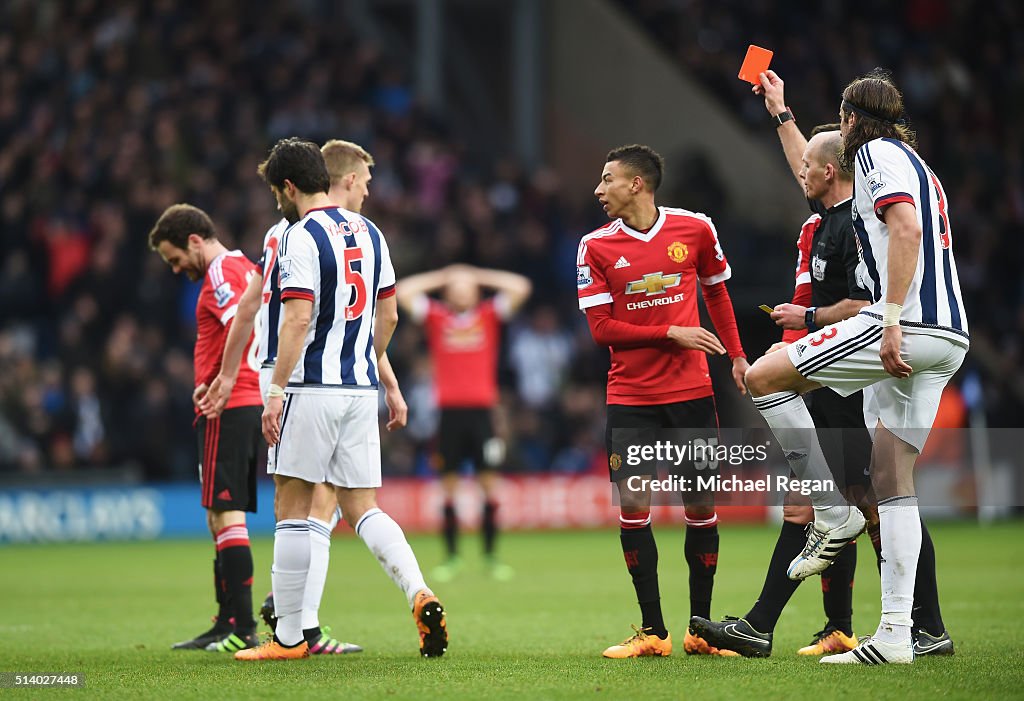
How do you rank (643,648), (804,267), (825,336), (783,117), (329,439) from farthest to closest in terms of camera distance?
(783,117), (804,267), (329,439), (643,648), (825,336)

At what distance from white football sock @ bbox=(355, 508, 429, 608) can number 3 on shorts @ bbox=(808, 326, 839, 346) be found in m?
2.22

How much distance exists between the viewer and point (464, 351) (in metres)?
14.2

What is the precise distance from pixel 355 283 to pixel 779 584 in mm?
2575

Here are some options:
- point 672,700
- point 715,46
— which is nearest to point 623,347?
point 672,700

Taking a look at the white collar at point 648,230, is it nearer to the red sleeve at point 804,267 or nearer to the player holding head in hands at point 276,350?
the red sleeve at point 804,267

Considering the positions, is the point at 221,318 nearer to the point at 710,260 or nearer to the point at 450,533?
the point at 710,260

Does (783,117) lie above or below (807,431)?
above

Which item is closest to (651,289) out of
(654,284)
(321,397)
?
(654,284)

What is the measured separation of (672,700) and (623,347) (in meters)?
2.13

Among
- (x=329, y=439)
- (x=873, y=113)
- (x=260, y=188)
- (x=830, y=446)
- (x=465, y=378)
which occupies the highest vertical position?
(x=260, y=188)

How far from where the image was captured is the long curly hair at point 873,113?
653cm

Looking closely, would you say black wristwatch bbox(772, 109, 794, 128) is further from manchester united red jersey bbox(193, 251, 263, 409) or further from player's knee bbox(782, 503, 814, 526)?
manchester united red jersey bbox(193, 251, 263, 409)

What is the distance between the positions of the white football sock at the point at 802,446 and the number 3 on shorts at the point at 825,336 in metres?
0.43

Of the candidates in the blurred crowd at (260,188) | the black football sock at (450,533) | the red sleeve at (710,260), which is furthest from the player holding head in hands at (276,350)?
the blurred crowd at (260,188)
